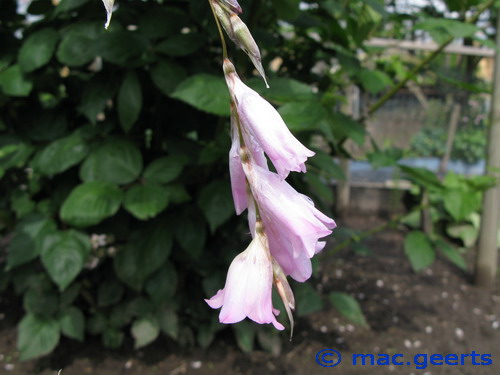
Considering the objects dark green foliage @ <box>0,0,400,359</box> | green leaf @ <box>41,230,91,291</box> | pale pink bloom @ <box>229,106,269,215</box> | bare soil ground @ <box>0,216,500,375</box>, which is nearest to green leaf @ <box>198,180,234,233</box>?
dark green foliage @ <box>0,0,400,359</box>

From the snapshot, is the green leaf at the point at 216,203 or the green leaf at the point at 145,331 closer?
the green leaf at the point at 216,203

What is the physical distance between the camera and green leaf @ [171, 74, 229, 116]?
0.92 metres

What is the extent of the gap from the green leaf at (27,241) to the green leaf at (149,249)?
24cm

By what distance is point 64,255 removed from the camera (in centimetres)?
126

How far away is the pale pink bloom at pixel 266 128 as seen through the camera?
13.2 inches

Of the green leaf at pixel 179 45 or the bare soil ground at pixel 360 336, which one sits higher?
the green leaf at pixel 179 45

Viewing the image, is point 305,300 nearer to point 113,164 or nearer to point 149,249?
point 149,249

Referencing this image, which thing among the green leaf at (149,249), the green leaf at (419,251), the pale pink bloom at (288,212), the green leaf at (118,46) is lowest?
the green leaf at (419,251)

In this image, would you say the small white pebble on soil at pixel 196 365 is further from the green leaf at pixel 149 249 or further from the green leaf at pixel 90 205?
the green leaf at pixel 90 205

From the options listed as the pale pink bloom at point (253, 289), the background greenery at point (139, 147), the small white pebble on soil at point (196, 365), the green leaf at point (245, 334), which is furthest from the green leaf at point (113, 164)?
the pale pink bloom at point (253, 289)

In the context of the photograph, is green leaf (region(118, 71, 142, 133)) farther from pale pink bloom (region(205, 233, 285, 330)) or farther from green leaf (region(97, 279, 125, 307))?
pale pink bloom (region(205, 233, 285, 330))

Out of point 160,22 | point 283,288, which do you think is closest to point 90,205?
point 160,22

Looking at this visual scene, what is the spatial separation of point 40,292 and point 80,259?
34 cm

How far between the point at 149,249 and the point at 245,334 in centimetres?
50
